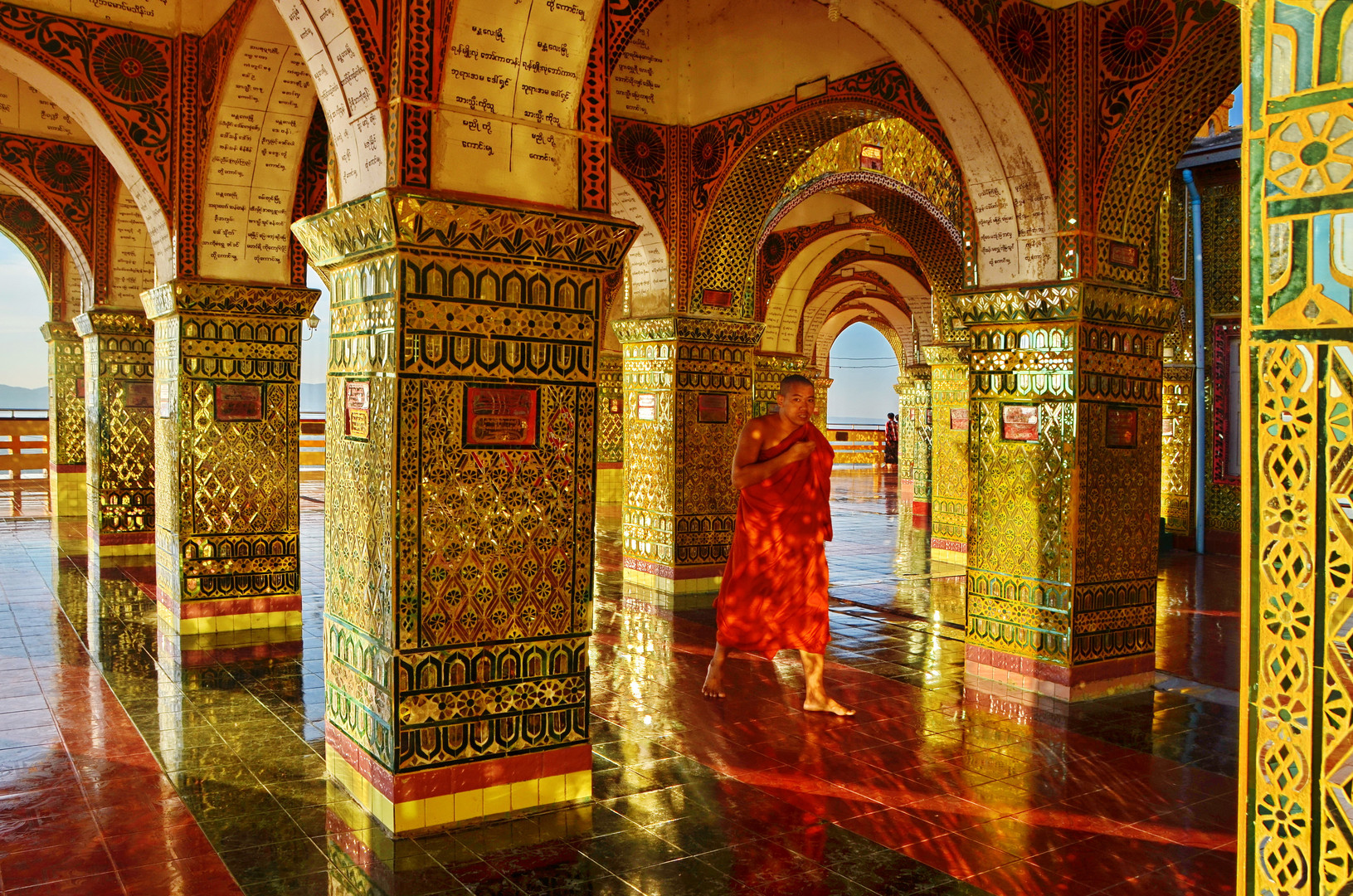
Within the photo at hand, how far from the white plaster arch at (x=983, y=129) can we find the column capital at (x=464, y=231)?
241 centimetres

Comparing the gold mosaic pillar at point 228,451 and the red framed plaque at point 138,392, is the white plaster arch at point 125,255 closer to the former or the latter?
the red framed plaque at point 138,392

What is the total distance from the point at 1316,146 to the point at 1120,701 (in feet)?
13.6

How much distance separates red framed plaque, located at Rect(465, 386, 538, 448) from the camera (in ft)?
11.4

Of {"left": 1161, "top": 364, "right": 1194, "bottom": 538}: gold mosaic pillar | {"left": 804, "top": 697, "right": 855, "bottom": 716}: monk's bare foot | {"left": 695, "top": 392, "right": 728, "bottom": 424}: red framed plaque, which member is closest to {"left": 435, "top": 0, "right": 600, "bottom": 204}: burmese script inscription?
{"left": 804, "top": 697, "right": 855, "bottom": 716}: monk's bare foot

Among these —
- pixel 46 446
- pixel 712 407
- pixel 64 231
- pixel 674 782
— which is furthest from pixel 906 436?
pixel 46 446

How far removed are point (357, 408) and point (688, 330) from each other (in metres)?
4.57

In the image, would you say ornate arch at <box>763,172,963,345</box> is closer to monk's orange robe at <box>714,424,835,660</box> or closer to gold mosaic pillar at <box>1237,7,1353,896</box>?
monk's orange robe at <box>714,424,835,660</box>

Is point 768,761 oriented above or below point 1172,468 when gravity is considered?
below

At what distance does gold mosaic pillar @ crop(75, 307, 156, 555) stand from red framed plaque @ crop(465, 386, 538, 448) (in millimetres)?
6419

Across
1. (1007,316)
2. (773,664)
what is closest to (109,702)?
(773,664)

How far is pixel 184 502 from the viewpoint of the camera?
6352mm

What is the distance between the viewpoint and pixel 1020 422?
5.33 m

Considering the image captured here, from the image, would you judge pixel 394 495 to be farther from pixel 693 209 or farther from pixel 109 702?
pixel 693 209

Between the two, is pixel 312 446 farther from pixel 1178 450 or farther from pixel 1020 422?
pixel 1020 422
